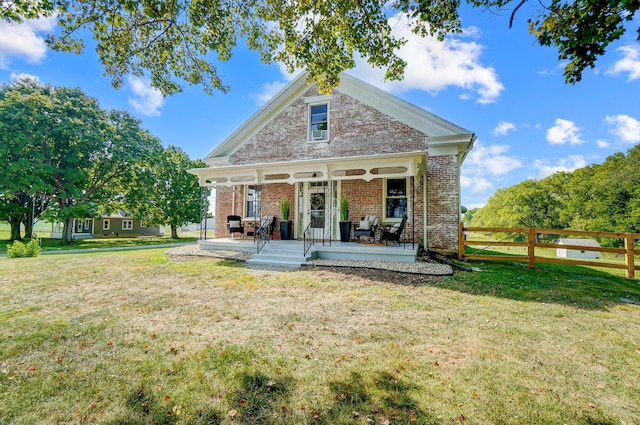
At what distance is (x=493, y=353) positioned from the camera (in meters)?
3.38

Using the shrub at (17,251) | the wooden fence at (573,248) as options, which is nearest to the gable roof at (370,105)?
the wooden fence at (573,248)

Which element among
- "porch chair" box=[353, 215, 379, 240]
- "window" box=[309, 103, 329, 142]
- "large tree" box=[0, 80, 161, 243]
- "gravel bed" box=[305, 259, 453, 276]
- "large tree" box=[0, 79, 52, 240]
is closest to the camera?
"gravel bed" box=[305, 259, 453, 276]

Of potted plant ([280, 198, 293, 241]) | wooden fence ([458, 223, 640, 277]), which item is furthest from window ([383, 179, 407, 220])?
potted plant ([280, 198, 293, 241])

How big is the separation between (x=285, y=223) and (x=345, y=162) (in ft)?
13.1

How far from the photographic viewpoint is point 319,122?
41.9 ft

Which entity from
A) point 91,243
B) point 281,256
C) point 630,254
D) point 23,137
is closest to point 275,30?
point 281,256

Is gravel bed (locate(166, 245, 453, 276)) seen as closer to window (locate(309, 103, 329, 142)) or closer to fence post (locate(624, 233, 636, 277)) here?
fence post (locate(624, 233, 636, 277))

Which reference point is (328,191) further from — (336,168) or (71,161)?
(71,161)

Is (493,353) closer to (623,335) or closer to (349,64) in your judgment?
(623,335)

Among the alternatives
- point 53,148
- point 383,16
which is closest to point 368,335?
point 383,16

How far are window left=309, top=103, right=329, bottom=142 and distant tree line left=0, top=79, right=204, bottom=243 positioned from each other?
1840 centimetres

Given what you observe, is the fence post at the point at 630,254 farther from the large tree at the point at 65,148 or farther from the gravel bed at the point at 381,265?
the large tree at the point at 65,148

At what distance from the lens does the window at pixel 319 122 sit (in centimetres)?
1261

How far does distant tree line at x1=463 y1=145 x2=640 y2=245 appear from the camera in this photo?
25.2 m
